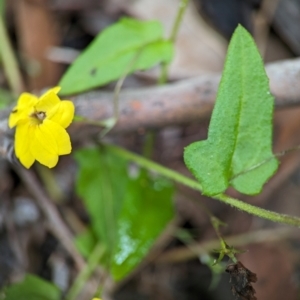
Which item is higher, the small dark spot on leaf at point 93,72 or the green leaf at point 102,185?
the small dark spot on leaf at point 93,72

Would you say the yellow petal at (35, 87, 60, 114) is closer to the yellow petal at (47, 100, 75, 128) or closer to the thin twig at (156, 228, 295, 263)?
the yellow petal at (47, 100, 75, 128)

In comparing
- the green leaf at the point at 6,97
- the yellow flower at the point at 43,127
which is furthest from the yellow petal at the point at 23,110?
the green leaf at the point at 6,97

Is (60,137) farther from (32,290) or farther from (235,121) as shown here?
(32,290)

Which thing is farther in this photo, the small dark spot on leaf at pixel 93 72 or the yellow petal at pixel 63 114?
the small dark spot on leaf at pixel 93 72

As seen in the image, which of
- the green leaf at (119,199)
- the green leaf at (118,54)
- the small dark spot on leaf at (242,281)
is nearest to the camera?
the small dark spot on leaf at (242,281)

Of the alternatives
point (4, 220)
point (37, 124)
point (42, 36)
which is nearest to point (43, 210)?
point (4, 220)

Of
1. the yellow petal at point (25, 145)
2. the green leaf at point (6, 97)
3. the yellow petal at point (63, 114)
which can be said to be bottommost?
the green leaf at point (6, 97)

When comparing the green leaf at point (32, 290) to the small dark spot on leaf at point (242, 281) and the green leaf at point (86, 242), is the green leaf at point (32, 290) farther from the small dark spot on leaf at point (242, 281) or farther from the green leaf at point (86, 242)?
the small dark spot on leaf at point (242, 281)
